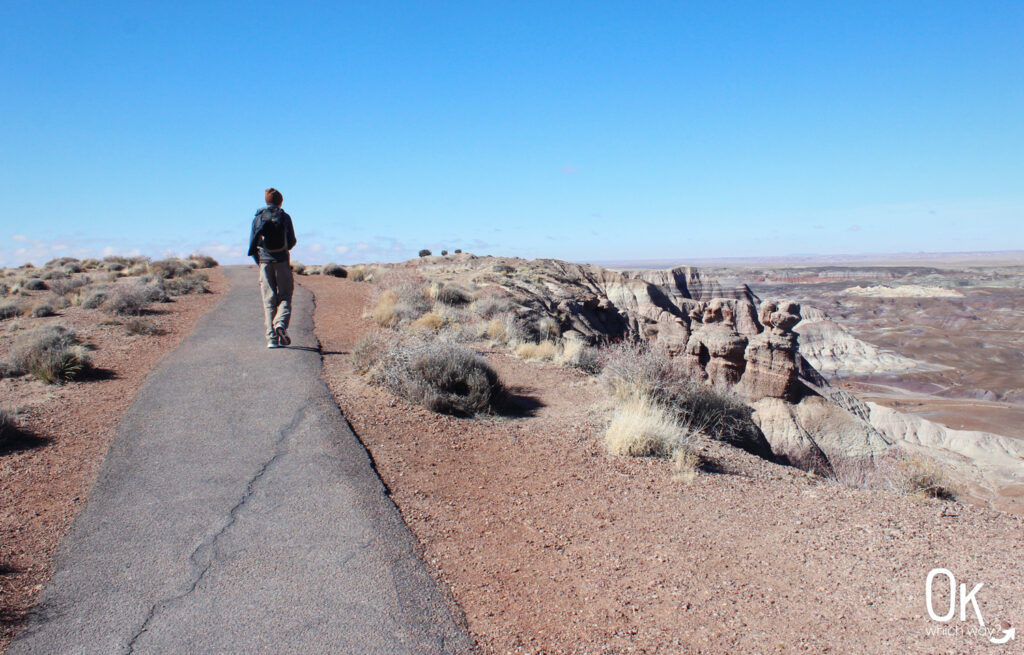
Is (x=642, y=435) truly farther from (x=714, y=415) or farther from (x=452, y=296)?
(x=452, y=296)

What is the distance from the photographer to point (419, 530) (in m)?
4.36

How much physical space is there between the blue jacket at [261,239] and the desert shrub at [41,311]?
26.4 feet

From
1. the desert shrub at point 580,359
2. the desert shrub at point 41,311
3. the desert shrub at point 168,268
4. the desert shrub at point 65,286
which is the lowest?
the desert shrub at point 580,359

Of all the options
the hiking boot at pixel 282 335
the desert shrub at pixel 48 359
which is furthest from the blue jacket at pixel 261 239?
the desert shrub at pixel 48 359

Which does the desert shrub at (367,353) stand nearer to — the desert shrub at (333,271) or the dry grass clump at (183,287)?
the dry grass clump at (183,287)

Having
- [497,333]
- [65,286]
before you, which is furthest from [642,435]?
[65,286]

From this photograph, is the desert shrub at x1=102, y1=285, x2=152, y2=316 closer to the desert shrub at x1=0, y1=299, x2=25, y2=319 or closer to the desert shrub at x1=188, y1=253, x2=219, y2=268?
the desert shrub at x1=0, y1=299, x2=25, y2=319

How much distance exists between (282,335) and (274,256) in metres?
1.31

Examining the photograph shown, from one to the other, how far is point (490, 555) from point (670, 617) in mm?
1280

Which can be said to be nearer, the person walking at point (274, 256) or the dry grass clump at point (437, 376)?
the dry grass clump at point (437, 376)

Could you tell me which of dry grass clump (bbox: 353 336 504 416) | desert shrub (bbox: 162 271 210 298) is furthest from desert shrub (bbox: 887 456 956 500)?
desert shrub (bbox: 162 271 210 298)

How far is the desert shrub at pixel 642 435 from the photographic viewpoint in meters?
6.53

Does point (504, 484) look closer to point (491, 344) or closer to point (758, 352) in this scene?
point (491, 344)

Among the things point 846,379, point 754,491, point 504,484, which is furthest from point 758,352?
point 846,379
